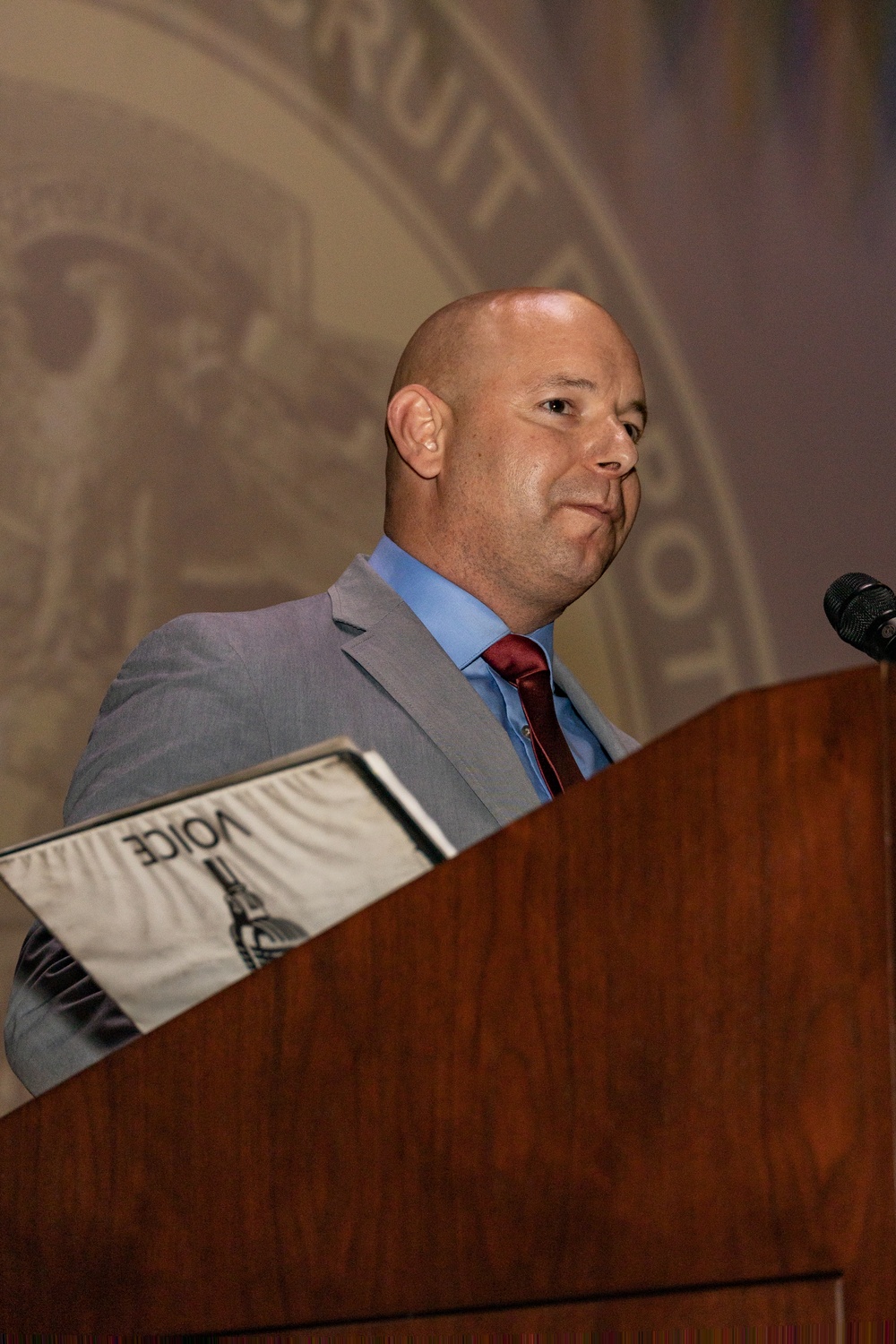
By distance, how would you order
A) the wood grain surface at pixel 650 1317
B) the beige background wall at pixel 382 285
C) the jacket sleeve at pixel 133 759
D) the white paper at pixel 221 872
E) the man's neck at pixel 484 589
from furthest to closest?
the beige background wall at pixel 382 285, the man's neck at pixel 484 589, the jacket sleeve at pixel 133 759, the white paper at pixel 221 872, the wood grain surface at pixel 650 1317

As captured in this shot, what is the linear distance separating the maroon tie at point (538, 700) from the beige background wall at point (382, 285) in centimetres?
71

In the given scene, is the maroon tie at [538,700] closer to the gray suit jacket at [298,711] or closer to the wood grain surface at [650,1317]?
the gray suit jacket at [298,711]

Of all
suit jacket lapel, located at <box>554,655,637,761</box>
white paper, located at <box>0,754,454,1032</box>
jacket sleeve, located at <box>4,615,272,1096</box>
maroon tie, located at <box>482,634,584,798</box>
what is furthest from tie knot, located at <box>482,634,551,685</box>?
white paper, located at <box>0,754,454,1032</box>

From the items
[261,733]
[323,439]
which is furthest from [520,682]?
[323,439]

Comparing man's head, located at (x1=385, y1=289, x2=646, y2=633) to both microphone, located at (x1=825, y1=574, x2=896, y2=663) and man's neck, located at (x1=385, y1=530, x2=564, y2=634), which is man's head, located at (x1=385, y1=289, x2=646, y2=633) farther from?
microphone, located at (x1=825, y1=574, x2=896, y2=663)

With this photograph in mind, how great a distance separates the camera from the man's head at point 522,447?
180 cm

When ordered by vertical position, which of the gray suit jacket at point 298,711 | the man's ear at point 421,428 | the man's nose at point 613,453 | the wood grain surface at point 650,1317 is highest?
the man's ear at point 421,428

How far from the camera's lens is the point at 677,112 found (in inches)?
114

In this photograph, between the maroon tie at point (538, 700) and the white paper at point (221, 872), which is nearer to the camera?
the white paper at point (221, 872)

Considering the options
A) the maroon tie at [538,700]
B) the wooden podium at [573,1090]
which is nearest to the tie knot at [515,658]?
the maroon tie at [538,700]

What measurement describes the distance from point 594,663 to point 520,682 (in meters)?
0.93

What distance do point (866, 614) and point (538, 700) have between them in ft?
2.05

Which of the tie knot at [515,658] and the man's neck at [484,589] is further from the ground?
the man's neck at [484,589]

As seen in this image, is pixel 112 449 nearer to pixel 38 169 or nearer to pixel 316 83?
pixel 38 169
